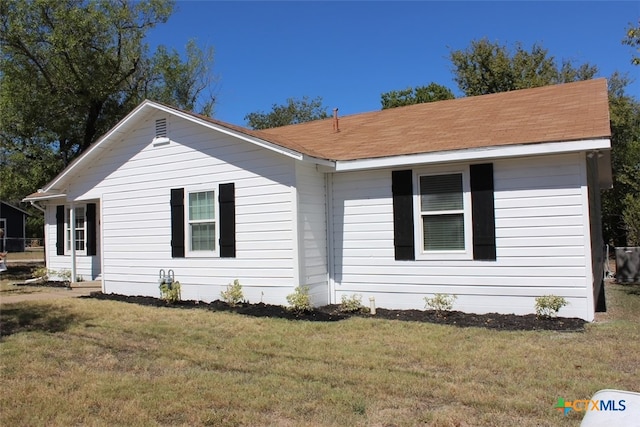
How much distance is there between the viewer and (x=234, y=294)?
400 inches

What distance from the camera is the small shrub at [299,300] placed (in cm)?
911

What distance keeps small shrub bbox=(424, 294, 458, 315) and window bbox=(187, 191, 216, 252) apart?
4.59m

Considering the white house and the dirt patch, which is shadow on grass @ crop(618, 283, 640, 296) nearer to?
the white house

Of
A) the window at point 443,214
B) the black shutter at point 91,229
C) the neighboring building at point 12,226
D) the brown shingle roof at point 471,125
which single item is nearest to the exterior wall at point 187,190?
the brown shingle roof at point 471,125

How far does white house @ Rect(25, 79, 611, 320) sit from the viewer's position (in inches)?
328

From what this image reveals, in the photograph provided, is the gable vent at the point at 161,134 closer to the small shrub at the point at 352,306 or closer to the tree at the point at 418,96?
the small shrub at the point at 352,306

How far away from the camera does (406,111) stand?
13.2 metres

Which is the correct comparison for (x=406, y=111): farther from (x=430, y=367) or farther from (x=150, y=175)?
(x=430, y=367)

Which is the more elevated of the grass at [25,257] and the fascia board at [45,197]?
the fascia board at [45,197]

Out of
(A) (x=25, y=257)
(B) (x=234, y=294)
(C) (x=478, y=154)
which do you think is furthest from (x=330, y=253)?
(A) (x=25, y=257)

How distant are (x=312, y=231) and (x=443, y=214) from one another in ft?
8.03

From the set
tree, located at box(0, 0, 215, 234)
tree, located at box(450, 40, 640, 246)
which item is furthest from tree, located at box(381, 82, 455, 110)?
tree, located at box(0, 0, 215, 234)

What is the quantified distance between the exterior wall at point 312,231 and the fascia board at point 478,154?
22.8 inches

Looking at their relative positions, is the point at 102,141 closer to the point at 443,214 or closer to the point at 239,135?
the point at 239,135
